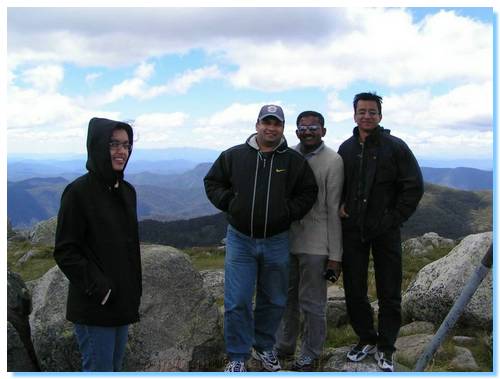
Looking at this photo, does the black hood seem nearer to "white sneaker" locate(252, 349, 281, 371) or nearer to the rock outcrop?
"white sneaker" locate(252, 349, 281, 371)

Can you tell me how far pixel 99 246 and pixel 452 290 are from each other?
28.5ft

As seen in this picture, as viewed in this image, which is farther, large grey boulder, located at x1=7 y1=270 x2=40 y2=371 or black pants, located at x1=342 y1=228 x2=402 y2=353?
large grey boulder, located at x1=7 y1=270 x2=40 y2=371

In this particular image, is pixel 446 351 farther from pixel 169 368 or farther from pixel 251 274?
pixel 169 368

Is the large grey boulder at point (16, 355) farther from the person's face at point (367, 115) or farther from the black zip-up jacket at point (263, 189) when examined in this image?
the person's face at point (367, 115)

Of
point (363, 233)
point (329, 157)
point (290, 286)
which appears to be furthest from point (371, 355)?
point (329, 157)

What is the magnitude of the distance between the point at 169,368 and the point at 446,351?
5441mm

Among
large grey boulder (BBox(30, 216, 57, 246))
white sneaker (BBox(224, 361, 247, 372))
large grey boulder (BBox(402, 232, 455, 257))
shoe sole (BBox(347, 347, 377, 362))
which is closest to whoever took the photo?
white sneaker (BBox(224, 361, 247, 372))

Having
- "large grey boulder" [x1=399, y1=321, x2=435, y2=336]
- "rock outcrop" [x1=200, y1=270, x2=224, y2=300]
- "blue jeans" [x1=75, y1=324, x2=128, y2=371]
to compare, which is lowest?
"rock outcrop" [x1=200, y1=270, x2=224, y2=300]

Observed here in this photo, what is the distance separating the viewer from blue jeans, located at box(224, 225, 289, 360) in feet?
23.9

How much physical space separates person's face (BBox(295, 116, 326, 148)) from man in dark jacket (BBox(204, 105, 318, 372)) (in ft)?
1.40

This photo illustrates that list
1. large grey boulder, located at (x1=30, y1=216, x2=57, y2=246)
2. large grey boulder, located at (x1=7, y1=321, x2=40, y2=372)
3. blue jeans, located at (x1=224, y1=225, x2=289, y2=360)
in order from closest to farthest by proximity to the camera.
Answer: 1. blue jeans, located at (x1=224, y1=225, x2=289, y2=360)
2. large grey boulder, located at (x1=7, y1=321, x2=40, y2=372)
3. large grey boulder, located at (x1=30, y1=216, x2=57, y2=246)

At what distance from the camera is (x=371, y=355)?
803 cm

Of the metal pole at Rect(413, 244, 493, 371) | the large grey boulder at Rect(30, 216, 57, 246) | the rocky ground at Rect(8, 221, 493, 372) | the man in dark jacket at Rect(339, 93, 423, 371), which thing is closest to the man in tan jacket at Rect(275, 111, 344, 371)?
the man in dark jacket at Rect(339, 93, 423, 371)

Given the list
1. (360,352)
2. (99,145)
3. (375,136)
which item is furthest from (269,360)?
(99,145)
